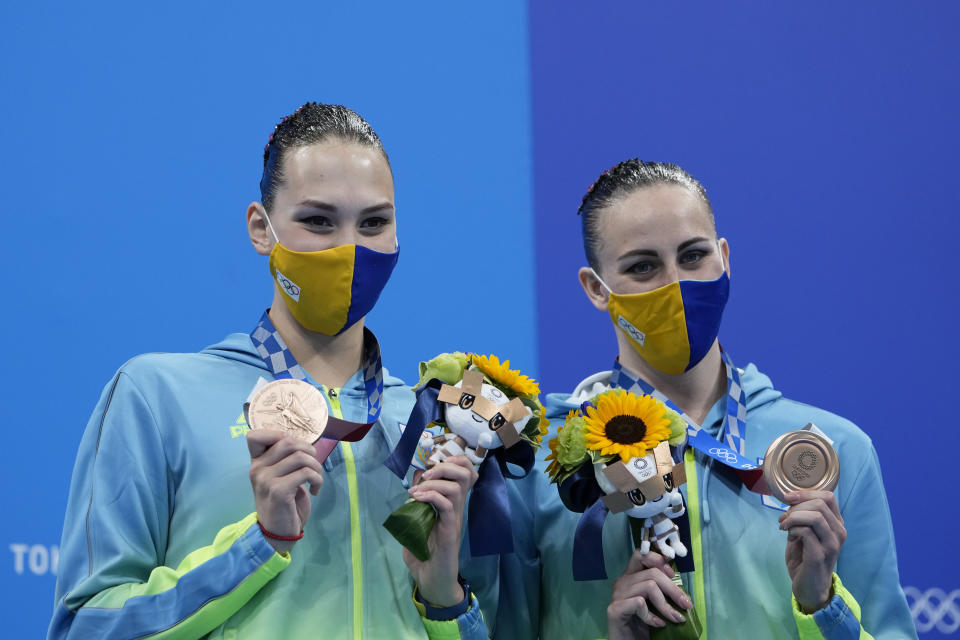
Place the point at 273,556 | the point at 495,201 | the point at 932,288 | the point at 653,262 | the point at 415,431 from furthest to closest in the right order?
the point at 495,201
the point at 932,288
the point at 653,262
the point at 415,431
the point at 273,556

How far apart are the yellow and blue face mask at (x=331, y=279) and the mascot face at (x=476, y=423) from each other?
1.14 ft

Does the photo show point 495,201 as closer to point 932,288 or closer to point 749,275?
point 749,275

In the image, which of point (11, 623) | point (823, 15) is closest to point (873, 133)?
point (823, 15)

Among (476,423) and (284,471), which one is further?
(476,423)

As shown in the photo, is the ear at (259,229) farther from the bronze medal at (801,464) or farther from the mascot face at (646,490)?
the bronze medal at (801,464)

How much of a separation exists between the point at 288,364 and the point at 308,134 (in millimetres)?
542

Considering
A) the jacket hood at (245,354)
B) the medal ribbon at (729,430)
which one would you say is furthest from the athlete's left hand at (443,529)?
the medal ribbon at (729,430)

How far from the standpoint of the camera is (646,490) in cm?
222

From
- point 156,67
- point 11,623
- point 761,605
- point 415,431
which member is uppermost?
point 156,67

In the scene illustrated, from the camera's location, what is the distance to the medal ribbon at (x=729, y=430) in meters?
2.43

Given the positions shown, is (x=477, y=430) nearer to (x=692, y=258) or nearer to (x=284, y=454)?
(x=284, y=454)

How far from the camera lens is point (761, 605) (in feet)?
7.86

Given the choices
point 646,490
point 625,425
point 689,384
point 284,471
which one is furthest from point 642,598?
point 284,471

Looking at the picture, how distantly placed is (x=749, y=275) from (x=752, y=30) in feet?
2.72
